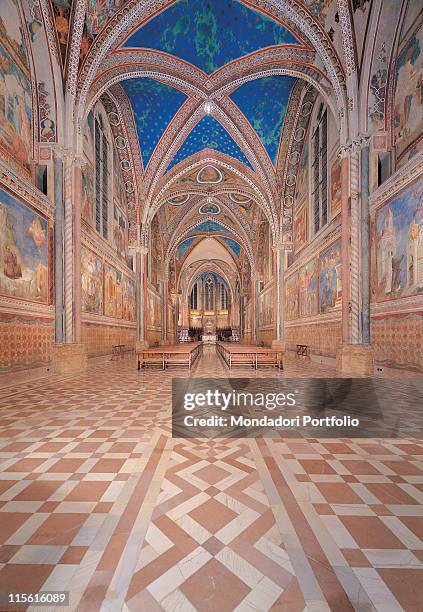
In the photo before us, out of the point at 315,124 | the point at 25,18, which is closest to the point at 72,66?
the point at 25,18

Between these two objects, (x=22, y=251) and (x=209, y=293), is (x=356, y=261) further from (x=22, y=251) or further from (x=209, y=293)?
(x=209, y=293)

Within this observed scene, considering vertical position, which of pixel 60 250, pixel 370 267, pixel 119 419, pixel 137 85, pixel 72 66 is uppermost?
pixel 137 85

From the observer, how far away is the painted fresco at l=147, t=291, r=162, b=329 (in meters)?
20.8

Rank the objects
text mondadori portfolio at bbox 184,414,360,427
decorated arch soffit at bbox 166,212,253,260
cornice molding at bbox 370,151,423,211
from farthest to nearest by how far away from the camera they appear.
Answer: decorated arch soffit at bbox 166,212,253,260 → cornice molding at bbox 370,151,423,211 → text mondadori portfolio at bbox 184,414,360,427

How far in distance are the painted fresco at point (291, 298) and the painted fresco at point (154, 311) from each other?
30.0 ft

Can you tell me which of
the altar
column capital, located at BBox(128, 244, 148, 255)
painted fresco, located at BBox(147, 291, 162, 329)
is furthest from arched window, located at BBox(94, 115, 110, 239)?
the altar

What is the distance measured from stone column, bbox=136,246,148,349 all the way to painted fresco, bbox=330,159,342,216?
33.0 ft

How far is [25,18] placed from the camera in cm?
752

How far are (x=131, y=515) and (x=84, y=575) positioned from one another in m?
0.50

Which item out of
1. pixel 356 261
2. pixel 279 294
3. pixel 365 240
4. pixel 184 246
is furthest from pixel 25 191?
pixel 184 246

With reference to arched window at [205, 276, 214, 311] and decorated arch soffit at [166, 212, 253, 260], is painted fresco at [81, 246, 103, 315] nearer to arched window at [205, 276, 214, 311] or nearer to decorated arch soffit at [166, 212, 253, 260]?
decorated arch soffit at [166, 212, 253, 260]

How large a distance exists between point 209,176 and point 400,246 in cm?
1411

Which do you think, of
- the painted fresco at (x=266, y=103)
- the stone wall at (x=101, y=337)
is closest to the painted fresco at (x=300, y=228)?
the painted fresco at (x=266, y=103)

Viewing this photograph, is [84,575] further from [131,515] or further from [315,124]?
[315,124]
